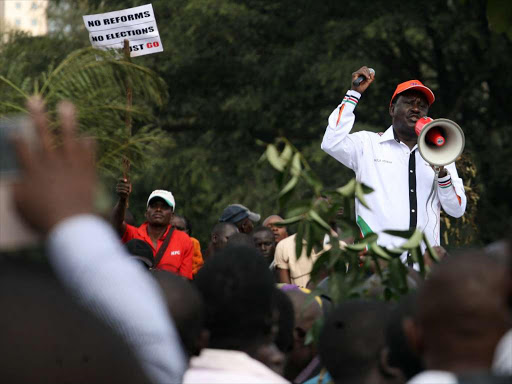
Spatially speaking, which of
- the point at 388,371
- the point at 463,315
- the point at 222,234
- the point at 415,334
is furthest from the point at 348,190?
the point at 222,234

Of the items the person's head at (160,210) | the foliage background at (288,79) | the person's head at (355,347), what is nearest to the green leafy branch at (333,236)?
the person's head at (355,347)

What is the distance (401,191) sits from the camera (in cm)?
593

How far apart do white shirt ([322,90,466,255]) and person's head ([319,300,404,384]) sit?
271 cm

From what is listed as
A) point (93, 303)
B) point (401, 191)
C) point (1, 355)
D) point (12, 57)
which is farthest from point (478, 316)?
point (12, 57)

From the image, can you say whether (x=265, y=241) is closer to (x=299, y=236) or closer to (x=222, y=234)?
(x=222, y=234)

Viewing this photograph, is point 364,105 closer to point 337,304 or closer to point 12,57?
point 12,57

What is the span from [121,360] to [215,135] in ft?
54.7

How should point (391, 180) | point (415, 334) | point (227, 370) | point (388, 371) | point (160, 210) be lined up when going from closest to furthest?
1. point (415, 334)
2. point (227, 370)
3. point (388, 371)
4. point (391, 180)
5. point (160, 210)

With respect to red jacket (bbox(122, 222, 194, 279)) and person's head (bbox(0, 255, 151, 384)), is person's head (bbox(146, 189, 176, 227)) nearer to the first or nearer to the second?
red jacket (bbox(122, 222, 194, 279))

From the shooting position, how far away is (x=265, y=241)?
359 inches

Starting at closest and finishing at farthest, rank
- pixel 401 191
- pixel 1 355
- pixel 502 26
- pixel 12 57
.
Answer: pixel 1 355
pixel 502 26
pixel 401 191
pixel 12 57

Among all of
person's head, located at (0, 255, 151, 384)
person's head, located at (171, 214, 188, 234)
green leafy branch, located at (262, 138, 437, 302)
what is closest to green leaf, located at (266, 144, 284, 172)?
green leafy branch, located at (262, 138, 437, 302)

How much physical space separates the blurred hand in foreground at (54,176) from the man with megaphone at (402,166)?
427 centimetres

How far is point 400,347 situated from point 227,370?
19.2 inches
